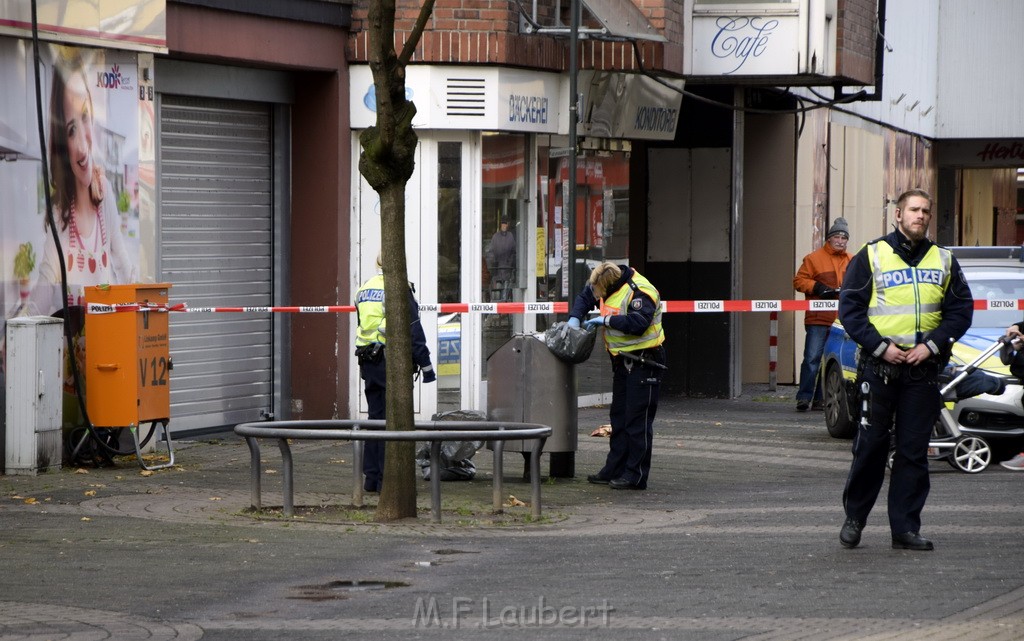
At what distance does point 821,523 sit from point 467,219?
22.9 ft

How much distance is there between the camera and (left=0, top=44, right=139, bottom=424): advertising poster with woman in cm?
1249

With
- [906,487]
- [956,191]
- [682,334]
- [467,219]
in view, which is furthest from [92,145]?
[956,191]

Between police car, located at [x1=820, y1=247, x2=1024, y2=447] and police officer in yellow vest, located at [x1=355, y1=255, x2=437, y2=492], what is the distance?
297 centimetres

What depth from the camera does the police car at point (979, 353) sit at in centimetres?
1303

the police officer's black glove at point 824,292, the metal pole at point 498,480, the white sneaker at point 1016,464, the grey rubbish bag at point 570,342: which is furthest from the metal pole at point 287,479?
the police officer's black glove at point 824,292

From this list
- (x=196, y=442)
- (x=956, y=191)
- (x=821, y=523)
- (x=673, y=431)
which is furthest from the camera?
(x=956, y=191)

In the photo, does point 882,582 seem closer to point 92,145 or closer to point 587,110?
point 92,145

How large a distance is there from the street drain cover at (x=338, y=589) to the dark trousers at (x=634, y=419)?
13.4 feet

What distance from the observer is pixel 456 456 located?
40.5 ft

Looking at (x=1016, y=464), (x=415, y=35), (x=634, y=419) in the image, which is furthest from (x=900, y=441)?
(x=1016, y=464)

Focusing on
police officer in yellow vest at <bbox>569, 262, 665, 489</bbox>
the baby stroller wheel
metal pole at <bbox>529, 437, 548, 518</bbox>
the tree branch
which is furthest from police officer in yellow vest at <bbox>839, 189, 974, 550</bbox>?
the baby stroller wheel

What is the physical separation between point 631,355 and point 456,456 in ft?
4.71

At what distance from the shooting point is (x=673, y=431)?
16.4 m

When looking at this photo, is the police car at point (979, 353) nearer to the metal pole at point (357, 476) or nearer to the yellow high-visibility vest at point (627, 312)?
the yellow high-visibility vest at point (627, 312)
